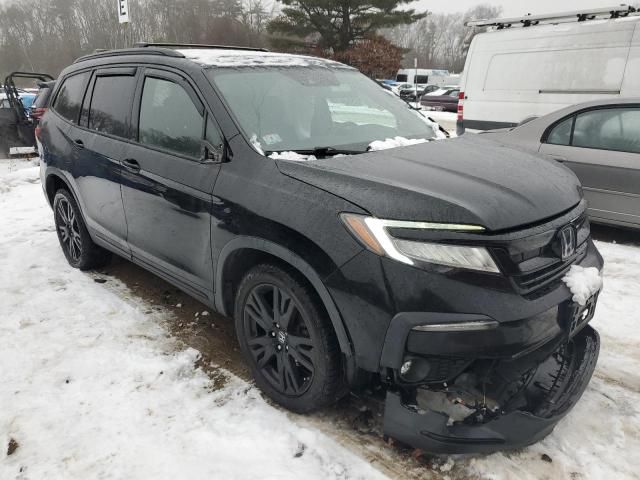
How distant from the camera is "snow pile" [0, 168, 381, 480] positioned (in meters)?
2.27

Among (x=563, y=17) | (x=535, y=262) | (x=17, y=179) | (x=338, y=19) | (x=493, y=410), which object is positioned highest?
(x=338, y=19)

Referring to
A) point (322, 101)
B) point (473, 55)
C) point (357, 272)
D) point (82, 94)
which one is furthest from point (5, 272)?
point (473, 55)

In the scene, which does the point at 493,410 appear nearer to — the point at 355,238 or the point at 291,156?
the point at 355,238

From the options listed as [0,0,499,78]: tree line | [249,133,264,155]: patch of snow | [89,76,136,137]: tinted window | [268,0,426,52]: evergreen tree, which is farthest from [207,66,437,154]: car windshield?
[268,0,426,52]: evergreen tree

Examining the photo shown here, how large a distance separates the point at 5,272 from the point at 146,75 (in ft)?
7.96

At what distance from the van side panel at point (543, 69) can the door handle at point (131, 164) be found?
23.5 feet

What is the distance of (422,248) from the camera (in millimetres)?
2025

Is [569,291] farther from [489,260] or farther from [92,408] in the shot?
[92,408]

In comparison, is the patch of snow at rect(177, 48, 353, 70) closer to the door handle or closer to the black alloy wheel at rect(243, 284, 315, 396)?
the door handle

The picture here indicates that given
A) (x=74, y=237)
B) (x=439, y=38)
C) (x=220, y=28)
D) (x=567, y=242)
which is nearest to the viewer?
(x=567, y=242)

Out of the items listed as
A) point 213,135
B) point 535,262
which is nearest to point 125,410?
point 213,135

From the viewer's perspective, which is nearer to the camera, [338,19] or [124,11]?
[124,11]

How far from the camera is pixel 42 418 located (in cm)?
260

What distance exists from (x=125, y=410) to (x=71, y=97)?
2919 mm
